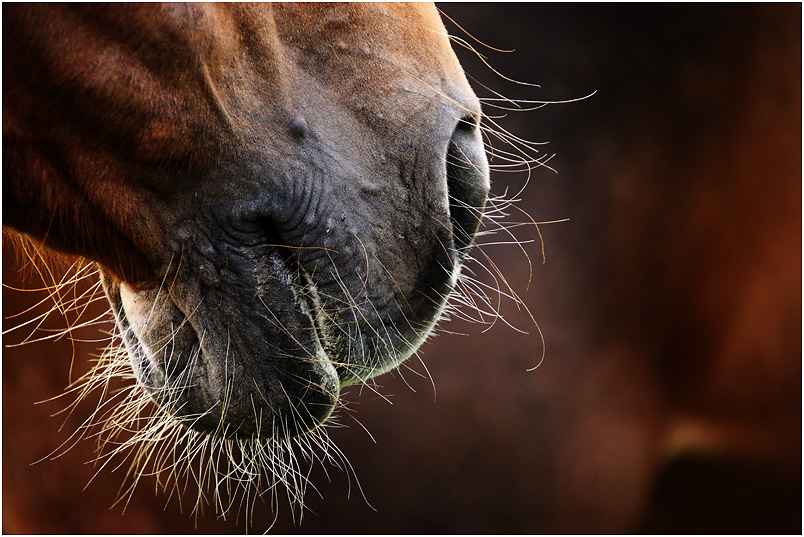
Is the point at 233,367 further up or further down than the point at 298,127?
further down

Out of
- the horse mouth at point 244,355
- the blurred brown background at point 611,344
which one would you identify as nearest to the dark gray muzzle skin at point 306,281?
the horse mouth at point 244,355

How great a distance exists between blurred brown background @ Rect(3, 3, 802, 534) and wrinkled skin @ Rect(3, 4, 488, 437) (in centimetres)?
72

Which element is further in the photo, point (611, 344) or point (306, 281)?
point (611, 344)

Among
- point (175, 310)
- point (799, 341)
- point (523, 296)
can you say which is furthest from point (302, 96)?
point (799, 341)

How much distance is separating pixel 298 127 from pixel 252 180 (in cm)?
4

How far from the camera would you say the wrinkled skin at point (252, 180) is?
0.36 meters

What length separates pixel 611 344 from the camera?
4.02ft

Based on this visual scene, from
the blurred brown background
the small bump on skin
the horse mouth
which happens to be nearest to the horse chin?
the horse mouth

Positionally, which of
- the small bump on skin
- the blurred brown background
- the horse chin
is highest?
the small bump on skin

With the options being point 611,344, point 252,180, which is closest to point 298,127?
point 252,180

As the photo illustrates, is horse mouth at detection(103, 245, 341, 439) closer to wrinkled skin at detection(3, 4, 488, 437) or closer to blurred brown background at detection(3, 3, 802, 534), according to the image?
wrinkled skin at detection(3, 4, 488, 437)

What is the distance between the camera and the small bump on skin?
394 millimetres

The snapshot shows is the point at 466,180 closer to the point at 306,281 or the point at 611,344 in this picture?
the point at 306,281

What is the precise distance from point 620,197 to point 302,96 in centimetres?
92
